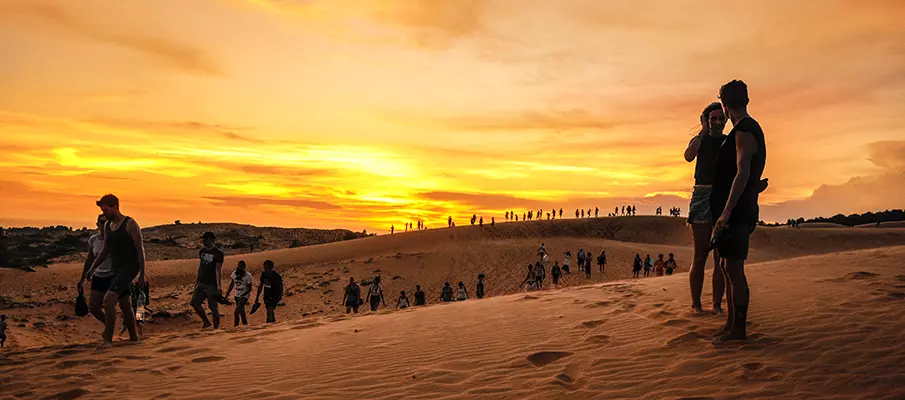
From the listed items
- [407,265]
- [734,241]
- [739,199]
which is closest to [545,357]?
[734,241]

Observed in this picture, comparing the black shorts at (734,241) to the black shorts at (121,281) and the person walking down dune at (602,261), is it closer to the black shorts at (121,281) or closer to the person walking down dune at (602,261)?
the black shorts at (121,281)

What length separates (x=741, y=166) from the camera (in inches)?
189

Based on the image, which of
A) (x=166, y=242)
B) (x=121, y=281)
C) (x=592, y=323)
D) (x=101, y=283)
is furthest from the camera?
(x=166, y=242)

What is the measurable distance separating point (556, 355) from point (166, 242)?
239 ft

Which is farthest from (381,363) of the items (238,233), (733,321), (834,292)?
(238,233)

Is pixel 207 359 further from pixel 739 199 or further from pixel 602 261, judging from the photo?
pixel 602 261

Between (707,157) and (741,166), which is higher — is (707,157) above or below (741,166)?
above

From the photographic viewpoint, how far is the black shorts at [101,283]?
8.13m

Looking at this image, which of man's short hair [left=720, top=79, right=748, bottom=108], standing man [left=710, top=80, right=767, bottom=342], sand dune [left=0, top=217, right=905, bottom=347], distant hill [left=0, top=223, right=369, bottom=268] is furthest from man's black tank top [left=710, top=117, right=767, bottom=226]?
distant hill [left=0, top=223, right=369, bottom=268]

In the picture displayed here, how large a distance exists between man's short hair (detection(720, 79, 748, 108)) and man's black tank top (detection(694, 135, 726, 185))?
1500 mm

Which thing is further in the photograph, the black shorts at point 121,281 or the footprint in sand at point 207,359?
the black shorts at point 121,281

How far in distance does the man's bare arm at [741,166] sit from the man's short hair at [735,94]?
1.04 ft

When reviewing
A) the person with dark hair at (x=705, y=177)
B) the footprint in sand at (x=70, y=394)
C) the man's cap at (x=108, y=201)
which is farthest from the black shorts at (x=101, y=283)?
the person with dark hair at (x=705, y=177)

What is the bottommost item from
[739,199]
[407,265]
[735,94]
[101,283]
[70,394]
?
[407,265]
